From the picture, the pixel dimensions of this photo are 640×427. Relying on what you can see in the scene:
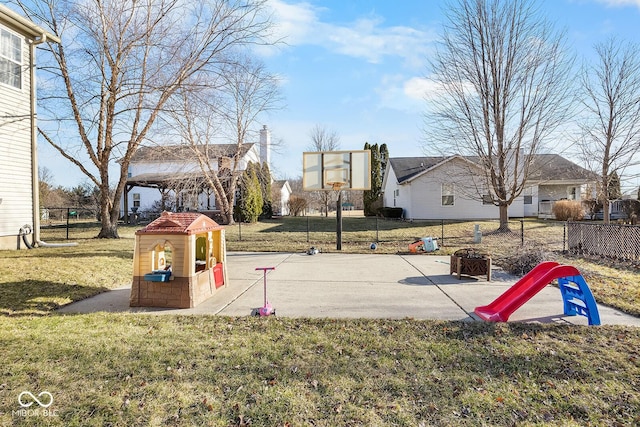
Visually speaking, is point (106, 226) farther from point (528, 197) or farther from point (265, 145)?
point (528, 197)

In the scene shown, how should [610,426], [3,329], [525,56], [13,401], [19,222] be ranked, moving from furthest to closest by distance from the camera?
[525,56]
[19,222]
[3,329]
[13,401]
[610,426]

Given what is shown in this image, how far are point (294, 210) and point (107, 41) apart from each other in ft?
87.7

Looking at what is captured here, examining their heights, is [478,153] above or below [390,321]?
above

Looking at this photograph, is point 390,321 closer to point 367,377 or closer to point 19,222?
point 367,377

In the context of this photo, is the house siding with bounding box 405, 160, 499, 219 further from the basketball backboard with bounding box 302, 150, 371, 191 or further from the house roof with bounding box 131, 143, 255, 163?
the basketball backboard with bounding box 302, 150, 371, 191

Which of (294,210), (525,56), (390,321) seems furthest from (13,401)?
(294,210)

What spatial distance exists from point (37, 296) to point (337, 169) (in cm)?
942

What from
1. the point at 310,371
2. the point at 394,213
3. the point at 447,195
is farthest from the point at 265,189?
the point at 310,371

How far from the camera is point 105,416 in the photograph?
256 cm

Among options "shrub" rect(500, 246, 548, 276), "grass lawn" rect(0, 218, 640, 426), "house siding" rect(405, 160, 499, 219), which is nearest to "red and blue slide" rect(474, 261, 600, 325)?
"grass lawn" rect(0, 218, 640, 426)

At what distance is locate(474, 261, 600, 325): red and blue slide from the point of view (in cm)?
454

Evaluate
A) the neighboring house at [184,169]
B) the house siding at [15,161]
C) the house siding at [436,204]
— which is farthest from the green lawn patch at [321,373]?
the house siding at [436,204]

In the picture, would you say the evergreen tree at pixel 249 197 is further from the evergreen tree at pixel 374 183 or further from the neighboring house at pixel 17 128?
the neighboring house at pixel 17 128

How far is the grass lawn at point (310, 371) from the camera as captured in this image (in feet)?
8.64
